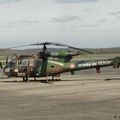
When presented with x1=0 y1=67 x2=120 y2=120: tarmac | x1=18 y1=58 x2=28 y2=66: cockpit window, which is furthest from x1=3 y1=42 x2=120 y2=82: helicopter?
x1=0 y1=67 x2=120 y2=120: tarmac

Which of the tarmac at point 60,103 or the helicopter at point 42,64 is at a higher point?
the helicopter at point 42,64

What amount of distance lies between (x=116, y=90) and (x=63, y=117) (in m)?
9.61

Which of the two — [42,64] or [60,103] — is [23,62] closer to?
[42,64]

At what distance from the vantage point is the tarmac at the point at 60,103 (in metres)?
15.4

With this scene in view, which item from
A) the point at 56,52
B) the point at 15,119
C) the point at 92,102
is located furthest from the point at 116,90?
the point at 15,119

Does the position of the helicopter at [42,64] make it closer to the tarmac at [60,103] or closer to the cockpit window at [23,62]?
the cockpit window at [23,62]

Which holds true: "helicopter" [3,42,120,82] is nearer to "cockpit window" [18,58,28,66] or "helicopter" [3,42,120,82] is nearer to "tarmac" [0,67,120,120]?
"cockpit window" [18,58,28,66]

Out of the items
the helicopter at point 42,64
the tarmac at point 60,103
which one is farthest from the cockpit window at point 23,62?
the tarmac at point 60,103

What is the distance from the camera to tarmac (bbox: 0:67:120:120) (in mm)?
15367

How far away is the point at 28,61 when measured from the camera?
102 ft

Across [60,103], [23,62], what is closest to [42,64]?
[23,62]

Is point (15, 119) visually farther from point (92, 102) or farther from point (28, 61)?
point (28, 61)

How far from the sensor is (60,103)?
18.8m

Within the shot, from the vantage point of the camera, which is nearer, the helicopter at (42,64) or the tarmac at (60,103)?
the tarmac at (60,103)
